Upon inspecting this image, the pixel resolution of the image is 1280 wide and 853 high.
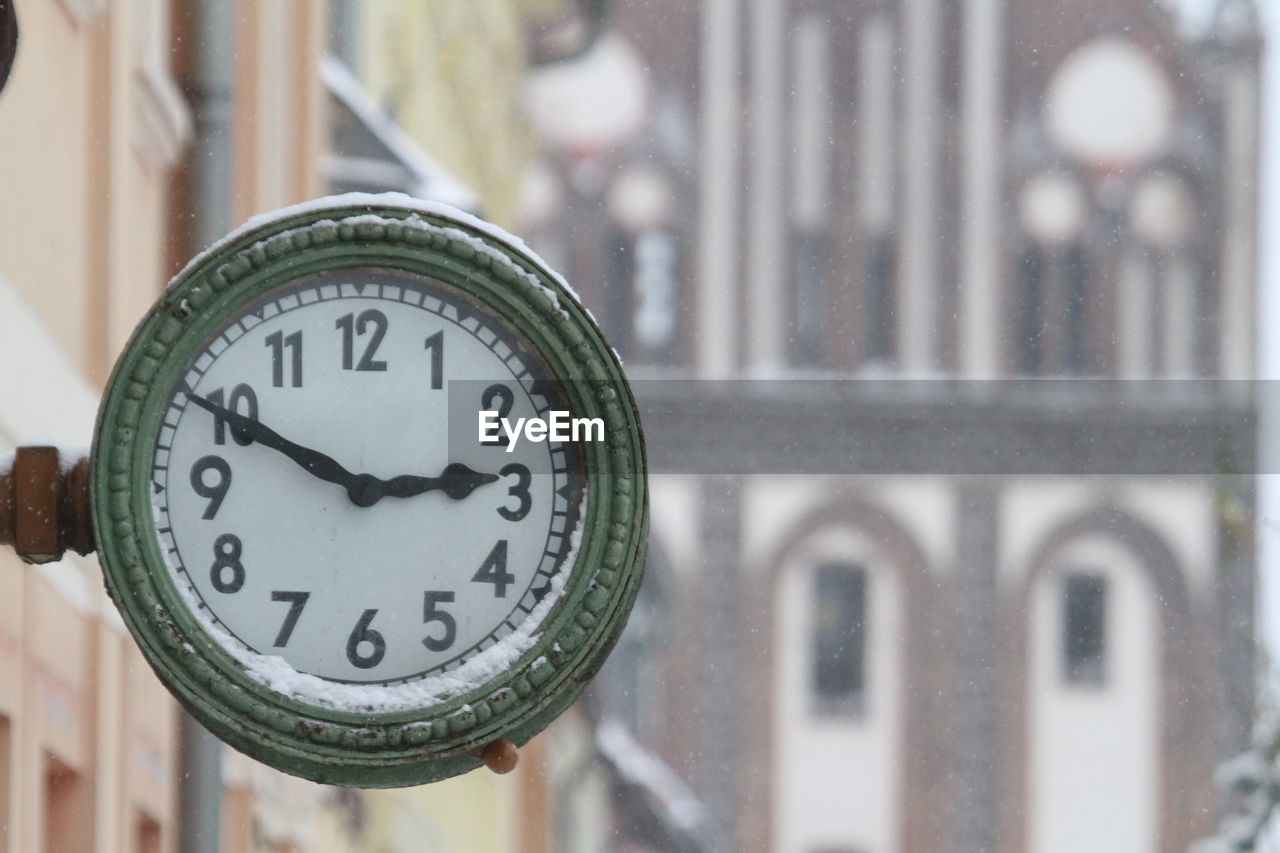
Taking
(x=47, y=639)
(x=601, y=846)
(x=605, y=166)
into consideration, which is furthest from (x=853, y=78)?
(x=47, y=639)

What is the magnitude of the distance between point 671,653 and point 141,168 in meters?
20.4

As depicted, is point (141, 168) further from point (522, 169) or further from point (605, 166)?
point (605, 166)

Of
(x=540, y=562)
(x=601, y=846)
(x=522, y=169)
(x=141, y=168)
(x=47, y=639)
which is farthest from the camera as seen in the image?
(x=601, y=846)

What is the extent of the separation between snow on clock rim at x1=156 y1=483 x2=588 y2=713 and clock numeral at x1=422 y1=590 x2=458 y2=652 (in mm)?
24

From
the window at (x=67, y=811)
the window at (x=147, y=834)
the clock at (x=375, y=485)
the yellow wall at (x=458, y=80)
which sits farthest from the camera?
the yellow wall at (x=458, y=80)

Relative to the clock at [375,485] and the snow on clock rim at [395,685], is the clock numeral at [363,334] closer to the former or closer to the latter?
the clock at [375,485]

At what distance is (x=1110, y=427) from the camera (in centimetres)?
2702

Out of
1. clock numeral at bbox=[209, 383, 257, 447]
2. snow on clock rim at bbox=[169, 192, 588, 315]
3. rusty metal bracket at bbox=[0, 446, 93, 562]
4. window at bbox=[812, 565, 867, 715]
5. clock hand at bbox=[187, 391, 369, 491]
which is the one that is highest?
snow on clock rim at bbox=[169, 192, 588, 315]

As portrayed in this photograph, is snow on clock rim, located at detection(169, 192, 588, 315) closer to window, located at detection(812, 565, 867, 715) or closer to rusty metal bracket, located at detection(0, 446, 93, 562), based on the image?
rusty metal bracket, located at detection(0, 446, 93, 562)

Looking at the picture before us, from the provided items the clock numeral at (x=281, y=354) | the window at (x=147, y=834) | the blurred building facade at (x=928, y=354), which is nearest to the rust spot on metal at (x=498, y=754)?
the clock numeral at (x=281, y=354)

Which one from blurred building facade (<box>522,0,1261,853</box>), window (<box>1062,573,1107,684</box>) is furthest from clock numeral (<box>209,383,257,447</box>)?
window (<box>1062,573,1107,684</box>)

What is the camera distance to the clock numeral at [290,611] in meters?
2.36

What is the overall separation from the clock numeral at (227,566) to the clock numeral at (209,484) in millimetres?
25

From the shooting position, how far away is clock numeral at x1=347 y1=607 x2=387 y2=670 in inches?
93.3
